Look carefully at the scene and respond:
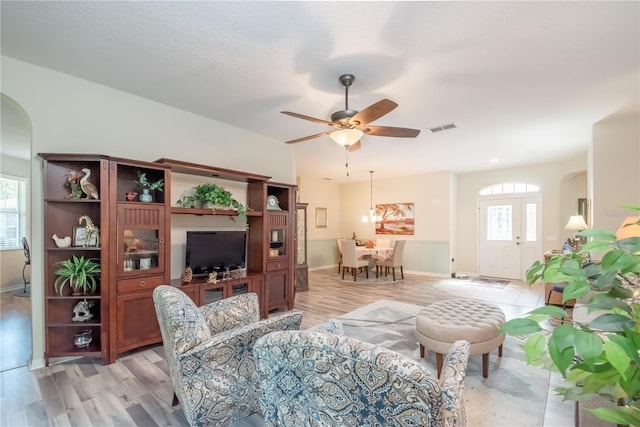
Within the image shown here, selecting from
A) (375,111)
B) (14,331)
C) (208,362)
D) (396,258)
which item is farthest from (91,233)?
(396,258)

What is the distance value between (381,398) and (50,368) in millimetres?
3387

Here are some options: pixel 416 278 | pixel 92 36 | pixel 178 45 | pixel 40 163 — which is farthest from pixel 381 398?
pixel 416 278

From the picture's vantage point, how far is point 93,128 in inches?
125

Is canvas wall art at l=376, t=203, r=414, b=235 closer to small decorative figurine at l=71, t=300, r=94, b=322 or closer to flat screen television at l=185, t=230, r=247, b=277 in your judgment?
flat screen television at l=185, t=230, r=247, b=277

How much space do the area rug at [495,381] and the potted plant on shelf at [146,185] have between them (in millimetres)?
2868

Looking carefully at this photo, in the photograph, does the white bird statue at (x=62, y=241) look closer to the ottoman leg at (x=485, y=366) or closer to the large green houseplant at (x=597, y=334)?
the large green houseplant at (x=597, y=334)

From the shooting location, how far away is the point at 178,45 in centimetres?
244

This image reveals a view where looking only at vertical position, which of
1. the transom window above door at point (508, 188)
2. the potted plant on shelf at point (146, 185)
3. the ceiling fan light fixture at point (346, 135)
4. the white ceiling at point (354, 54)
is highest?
the white ceiling at point (354, 54)

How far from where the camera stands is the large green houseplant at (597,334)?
625 mm

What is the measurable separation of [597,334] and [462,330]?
203cm

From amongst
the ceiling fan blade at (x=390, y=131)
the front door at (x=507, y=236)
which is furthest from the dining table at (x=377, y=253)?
the ceiling fan blade at (x=390, y=131)

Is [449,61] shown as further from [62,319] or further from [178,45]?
[62,319]

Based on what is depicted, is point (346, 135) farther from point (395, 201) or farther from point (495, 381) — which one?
point (395, 201)

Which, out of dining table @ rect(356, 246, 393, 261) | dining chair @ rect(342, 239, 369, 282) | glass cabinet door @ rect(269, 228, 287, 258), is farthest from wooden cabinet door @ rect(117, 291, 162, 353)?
dining table @ rect(356, 246, 393, 261)
